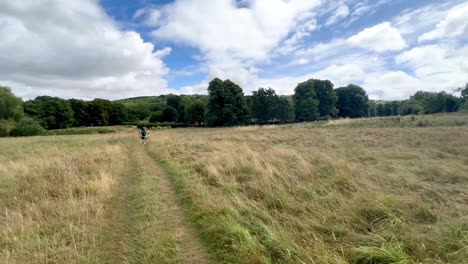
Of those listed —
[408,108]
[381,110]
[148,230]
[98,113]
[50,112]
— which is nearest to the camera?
[148,230]

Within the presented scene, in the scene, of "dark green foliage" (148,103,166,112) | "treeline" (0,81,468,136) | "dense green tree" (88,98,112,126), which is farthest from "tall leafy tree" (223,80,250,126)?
"dark green foliage" (148,103,166,112)

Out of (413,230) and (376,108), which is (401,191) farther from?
(376,108)

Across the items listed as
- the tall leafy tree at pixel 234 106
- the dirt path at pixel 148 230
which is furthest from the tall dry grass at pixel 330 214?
the tall leafy tree at pixel 234 106

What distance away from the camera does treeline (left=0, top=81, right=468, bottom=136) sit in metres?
51.7

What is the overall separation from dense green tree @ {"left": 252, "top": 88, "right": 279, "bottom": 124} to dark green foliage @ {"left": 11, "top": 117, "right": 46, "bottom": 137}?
47089 millimetres

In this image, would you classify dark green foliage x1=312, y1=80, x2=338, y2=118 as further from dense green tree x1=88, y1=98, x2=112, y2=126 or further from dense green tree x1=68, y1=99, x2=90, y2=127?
dense green tree x1=68, y1=99, x2=90, y2=127

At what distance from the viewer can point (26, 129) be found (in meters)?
50.0

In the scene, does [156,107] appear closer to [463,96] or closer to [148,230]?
[463,96]

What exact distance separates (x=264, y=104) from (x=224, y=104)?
12.9 meters

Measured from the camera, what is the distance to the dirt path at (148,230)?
4.02 meters

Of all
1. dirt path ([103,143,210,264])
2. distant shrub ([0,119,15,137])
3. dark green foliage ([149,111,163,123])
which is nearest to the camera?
dirt path ([103,143,210,264])

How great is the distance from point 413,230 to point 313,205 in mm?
1846

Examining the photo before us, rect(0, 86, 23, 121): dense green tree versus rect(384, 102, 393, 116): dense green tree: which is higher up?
rect(0, 86, 23, 121): dense green tree

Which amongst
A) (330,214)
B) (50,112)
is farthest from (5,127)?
(330,214)
